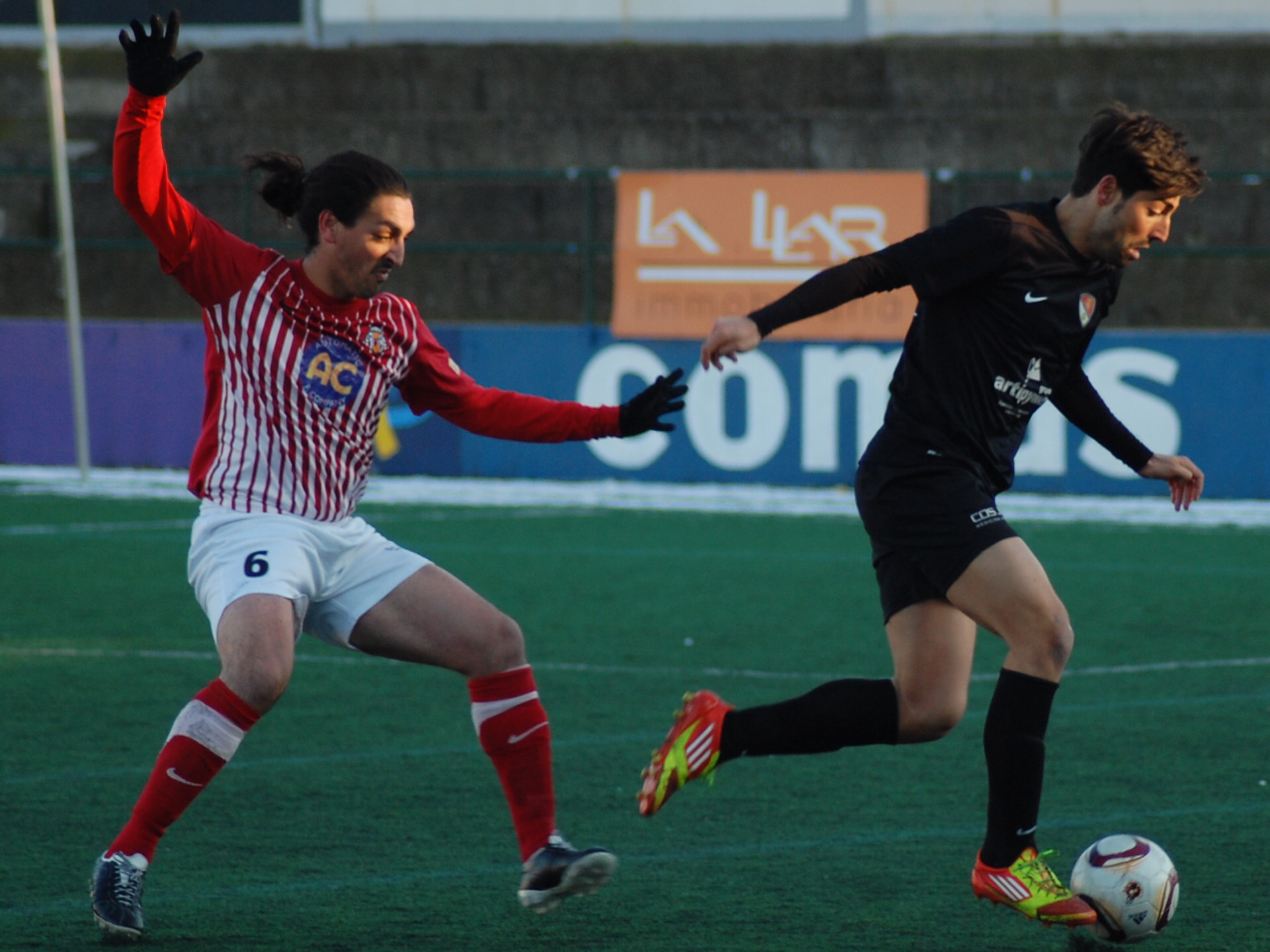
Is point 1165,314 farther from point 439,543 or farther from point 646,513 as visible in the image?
point 439,543

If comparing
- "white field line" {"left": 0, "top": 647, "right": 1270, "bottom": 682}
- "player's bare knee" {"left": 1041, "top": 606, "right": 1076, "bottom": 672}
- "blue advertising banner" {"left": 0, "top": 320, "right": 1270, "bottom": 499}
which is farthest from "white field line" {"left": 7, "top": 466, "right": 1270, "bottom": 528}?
"player's bare knee" {"left": 1041, "top": 606, "right": 1076, "bottom": 672}

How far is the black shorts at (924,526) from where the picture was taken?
14.9 feet

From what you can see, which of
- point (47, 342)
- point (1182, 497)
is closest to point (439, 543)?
point (47, 342)

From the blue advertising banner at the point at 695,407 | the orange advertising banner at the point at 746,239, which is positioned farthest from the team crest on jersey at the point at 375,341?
the orange advertising banner at the point at 746,239

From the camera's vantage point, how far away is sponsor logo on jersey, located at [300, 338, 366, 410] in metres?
4.54

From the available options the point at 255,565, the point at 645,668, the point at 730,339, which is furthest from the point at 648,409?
the point at 645,668

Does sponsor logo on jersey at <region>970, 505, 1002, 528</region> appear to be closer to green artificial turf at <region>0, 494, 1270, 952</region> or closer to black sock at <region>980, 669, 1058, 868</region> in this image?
black sock at <region>980, 669, 1058, 868</region>

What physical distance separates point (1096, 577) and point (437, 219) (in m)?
8.33

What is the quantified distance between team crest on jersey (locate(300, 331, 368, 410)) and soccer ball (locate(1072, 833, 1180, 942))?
6.69ft

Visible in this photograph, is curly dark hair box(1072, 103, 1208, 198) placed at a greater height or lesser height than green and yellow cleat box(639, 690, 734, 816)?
greater

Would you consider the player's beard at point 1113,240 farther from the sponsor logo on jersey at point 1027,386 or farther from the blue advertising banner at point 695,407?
the blue advertising banner at point 695,407

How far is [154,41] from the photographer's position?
4414mm

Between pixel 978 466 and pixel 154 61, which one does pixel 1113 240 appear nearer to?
pixel 978 466

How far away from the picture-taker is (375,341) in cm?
462
